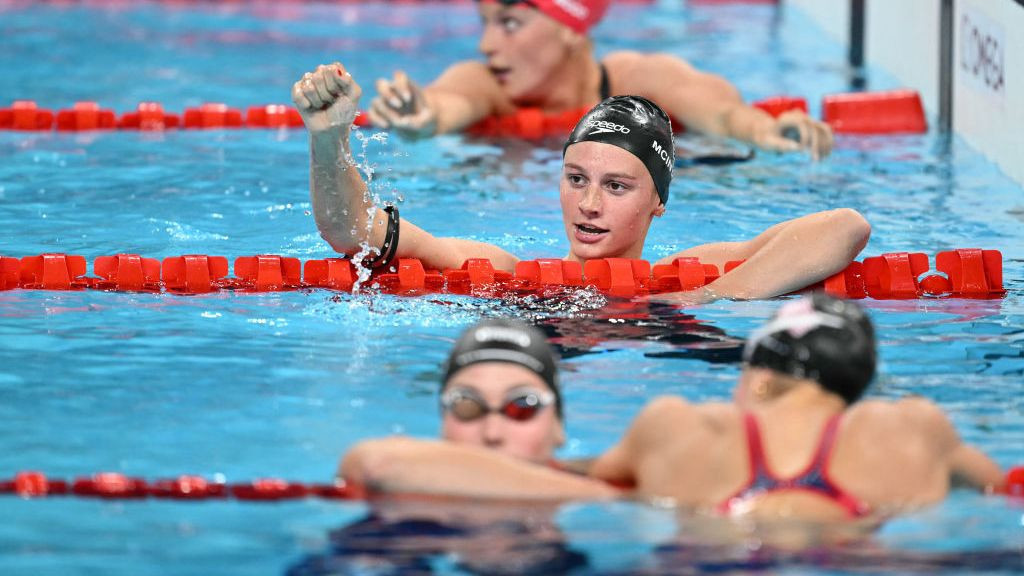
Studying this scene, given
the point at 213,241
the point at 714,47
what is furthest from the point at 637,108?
the point at 714,47

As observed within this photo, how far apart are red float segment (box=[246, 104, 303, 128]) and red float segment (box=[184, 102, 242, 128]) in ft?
0.22

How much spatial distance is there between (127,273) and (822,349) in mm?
2737

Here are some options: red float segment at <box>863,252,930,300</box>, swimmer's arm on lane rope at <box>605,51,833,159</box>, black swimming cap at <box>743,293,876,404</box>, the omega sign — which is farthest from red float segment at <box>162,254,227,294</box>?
the omega sign

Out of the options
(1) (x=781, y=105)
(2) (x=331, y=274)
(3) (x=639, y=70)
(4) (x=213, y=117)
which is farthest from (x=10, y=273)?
(1) (x=781, y=105)

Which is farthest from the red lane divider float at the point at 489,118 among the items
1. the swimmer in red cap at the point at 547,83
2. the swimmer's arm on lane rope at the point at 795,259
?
the swimmer's arm on lane rope at the point at 795,259

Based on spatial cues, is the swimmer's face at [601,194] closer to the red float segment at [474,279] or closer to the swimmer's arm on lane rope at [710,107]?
the red float segment at [474,279]

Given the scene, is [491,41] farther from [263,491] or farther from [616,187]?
[263,491]

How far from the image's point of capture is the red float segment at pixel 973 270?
5.02 m

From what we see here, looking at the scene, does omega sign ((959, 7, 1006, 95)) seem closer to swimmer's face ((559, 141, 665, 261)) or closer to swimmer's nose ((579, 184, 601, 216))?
swimmer's face ((559, 141, 665, 261))

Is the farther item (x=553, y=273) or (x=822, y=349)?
(x=553, y=273)

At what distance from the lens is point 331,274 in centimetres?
503

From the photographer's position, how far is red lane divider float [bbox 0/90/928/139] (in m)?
7.93

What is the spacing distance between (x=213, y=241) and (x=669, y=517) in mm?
3361

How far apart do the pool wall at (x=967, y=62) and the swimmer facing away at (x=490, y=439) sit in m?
Answer: 4.14
